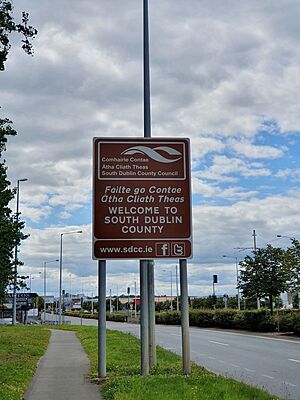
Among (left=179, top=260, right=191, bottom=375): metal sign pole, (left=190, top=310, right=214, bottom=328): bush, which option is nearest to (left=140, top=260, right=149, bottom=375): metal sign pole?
(left=179, top=260, right=191, bottom=375): metal sign pole

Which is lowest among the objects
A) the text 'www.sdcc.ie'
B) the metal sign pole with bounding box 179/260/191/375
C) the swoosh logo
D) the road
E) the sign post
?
the road

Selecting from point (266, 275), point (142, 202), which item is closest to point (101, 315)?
point (142, 202)

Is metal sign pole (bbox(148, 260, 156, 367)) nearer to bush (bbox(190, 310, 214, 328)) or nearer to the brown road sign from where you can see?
the brown road sign

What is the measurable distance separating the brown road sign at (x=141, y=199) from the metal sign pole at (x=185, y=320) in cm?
41

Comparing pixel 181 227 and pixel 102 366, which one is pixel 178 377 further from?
pixel 181 227

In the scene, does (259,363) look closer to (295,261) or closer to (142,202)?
(142,202)

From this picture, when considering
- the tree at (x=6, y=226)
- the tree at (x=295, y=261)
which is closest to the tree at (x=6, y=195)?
the tree at (x=6, y=226)

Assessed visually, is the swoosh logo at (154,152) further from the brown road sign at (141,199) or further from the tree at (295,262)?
the tree at (295,262)

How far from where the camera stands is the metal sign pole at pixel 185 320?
42.2 feet

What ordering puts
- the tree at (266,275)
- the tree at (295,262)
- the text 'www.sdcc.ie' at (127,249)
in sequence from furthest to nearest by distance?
1. the tree at (266,275)
2. the tree at (295,262)
3. the text 'www.sdcc.ie' at (127,249)

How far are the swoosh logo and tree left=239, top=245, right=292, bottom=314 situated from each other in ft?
97.5

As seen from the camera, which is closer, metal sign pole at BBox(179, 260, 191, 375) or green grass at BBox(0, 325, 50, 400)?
green grass at BBox(0, 325, 50, 400)

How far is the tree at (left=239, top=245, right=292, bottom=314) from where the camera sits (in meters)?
42.4

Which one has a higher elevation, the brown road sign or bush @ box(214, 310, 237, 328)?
the brown road sign
